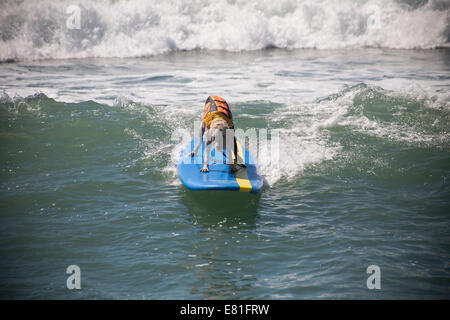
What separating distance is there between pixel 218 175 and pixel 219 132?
2.45 feet

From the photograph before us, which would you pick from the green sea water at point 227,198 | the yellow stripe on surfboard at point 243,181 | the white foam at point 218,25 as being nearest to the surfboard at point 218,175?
the yellow stripe on surfboard at point 243,181

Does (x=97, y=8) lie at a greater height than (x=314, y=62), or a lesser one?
greater

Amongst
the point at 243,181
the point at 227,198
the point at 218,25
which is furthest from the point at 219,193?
the point at 218,25

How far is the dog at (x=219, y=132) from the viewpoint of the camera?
732 cm

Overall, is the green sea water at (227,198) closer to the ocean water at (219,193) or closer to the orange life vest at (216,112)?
the ocean water at (219,193)

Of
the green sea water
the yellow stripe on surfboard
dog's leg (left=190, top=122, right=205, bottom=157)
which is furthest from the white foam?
the yellow stripe on surfboard

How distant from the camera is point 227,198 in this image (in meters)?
7.34

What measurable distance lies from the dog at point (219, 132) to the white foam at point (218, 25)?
47.2ft

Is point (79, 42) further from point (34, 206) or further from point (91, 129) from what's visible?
point (34, 206)

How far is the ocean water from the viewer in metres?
5.29

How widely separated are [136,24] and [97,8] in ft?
6.96

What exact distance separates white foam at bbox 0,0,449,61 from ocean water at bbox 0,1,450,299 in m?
0.36
